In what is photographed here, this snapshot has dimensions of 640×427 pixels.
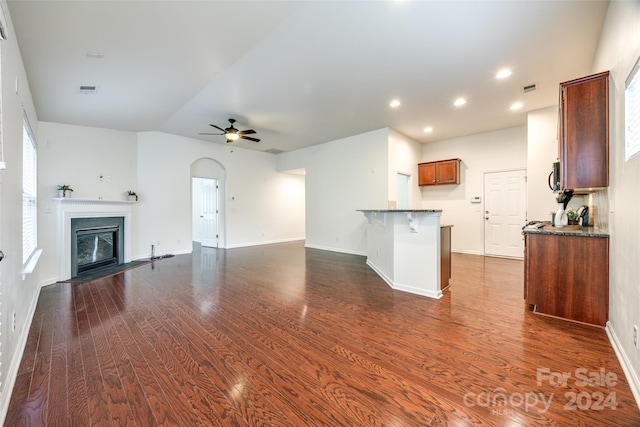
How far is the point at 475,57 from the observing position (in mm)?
3203

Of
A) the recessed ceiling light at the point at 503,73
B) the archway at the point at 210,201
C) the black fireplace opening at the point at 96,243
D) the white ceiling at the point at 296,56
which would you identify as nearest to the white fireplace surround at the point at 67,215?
the black fireplace opening at the point at 96,243

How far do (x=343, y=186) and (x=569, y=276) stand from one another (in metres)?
4.78

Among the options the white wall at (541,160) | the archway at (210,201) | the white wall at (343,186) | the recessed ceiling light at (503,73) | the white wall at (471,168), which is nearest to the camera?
the recessed ceiling light at (503,73)

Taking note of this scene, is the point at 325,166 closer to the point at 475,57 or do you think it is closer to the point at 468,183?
the point at 468,183

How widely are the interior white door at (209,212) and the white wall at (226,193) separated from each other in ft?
1.76

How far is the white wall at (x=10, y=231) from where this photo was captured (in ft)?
5.55

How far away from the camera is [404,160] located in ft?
21.5

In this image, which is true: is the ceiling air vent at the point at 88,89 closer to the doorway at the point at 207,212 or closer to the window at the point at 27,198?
the window at the point at 27,198

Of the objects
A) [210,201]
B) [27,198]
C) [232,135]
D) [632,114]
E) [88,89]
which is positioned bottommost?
[27,198]

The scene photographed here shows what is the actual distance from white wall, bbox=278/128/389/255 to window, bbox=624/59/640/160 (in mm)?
4035

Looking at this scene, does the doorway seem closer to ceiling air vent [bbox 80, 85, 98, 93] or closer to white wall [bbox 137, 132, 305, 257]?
white wall [bbox 137, 132, 305, 257]

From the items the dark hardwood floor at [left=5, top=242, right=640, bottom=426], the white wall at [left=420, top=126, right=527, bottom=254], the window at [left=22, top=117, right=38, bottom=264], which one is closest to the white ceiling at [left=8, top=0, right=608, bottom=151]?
the window at [left=22, top=117, right=38, bottom=264]

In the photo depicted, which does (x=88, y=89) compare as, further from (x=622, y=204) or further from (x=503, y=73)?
(x=622, y=204)

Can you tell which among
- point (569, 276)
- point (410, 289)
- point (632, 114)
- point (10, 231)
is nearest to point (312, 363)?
point (410, 289)
